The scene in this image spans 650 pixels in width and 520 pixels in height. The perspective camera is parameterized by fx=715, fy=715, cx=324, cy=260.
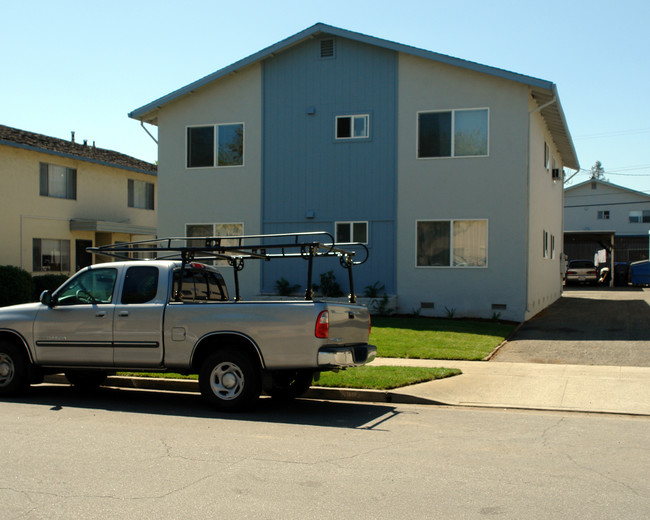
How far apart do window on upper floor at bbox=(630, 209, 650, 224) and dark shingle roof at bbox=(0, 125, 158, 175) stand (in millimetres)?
37340

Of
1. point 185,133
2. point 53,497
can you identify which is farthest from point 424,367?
point 185,133

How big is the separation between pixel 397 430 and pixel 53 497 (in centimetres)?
375

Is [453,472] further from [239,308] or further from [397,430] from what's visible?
[239,308]

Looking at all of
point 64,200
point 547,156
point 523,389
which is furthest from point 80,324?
point 64,200

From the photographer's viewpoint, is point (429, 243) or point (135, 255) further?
point (135, 255)

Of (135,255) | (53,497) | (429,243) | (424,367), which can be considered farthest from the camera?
(135,255)

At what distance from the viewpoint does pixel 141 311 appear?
357 inches

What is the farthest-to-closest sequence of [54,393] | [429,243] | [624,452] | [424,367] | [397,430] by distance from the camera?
[429,243], [424,367], [54,393], [397,430], [624,452]

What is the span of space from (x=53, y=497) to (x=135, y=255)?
22.9 metres

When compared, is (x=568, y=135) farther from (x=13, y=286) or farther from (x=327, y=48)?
(x=13, y=286)

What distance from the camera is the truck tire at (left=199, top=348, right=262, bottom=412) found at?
850 cm

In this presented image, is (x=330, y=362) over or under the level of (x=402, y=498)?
over

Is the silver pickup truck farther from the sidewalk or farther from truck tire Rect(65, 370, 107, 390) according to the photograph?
the sidewalk

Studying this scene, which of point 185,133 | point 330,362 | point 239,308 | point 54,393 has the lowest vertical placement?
point 54,393
